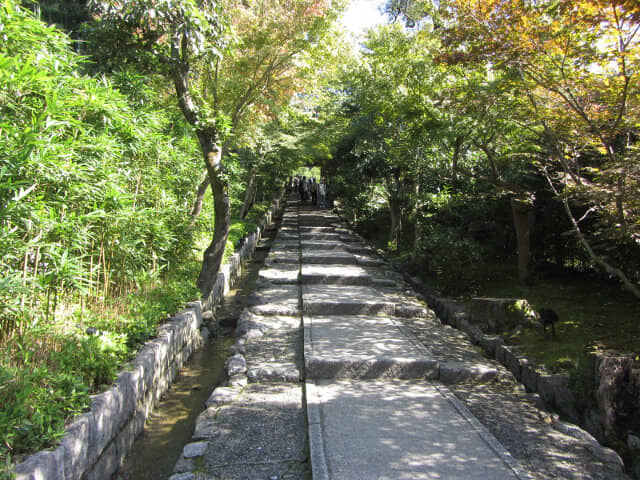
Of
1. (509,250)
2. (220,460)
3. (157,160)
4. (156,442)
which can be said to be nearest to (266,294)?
(157,160)

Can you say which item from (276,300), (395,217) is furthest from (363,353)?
(395,217)

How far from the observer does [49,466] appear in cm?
205

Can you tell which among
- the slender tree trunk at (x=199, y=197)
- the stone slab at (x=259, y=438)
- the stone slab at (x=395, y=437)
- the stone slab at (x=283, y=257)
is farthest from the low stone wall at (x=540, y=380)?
the stone slab at (x=283, y=257)

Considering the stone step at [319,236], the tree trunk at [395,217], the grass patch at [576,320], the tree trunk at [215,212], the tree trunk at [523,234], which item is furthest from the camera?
the stone step at [319,236]

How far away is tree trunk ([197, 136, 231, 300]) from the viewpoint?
217 inches

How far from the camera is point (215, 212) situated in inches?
227

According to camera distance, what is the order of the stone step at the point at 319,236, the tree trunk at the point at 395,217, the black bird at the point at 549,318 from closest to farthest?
the black bird at the point at 549,318, the tree trunk at the point at 395,217, the stone step at the point at 319,236

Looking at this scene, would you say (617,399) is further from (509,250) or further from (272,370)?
(509,250)

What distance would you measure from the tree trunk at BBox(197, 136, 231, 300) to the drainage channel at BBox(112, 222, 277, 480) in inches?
27.4

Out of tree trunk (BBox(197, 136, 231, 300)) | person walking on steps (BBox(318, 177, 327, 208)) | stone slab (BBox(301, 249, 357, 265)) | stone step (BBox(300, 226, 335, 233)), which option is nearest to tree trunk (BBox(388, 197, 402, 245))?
stone slab (BBox(301, 249, 357, 265))

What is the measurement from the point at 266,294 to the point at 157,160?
2586 mm

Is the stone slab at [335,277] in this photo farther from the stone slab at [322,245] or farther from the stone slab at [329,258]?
the stone slab at [322,245]

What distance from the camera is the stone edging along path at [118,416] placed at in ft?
6.99

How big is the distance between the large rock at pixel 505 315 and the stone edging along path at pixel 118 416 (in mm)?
3497
